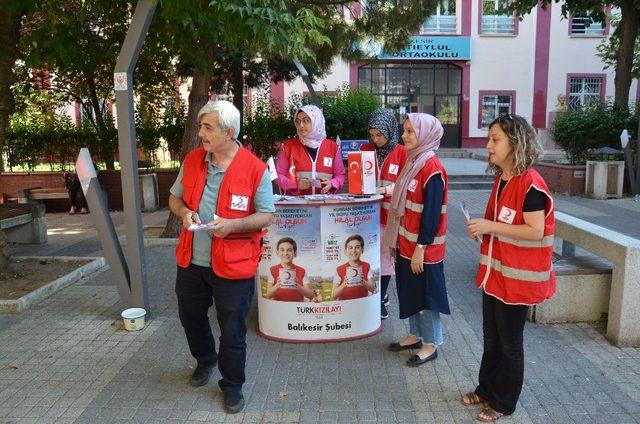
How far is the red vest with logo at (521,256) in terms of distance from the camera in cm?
294

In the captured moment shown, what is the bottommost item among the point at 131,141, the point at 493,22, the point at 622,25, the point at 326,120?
the point at 131,141

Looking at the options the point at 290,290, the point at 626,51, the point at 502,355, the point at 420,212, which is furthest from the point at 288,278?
the point at 626,51

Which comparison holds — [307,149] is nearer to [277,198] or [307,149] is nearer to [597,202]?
[277,198]

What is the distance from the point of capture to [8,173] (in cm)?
1280

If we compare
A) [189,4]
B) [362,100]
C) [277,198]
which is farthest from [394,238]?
[362,100]

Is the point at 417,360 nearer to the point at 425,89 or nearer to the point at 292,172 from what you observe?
the point at 292,172

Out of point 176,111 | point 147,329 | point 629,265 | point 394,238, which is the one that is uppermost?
point 176,111

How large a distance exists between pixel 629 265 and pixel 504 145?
1.95 metres

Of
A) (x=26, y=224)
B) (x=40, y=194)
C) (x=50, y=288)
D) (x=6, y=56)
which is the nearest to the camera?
(x=50, y=288)

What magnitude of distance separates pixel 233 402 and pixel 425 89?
25.0 meters

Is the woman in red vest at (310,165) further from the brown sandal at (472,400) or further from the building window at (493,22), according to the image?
the building window at (493,22)

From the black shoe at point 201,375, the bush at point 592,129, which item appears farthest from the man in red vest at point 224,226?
the bush at point 592,129

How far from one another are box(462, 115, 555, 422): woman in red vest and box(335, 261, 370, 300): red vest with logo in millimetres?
1272

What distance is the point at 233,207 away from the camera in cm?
320
